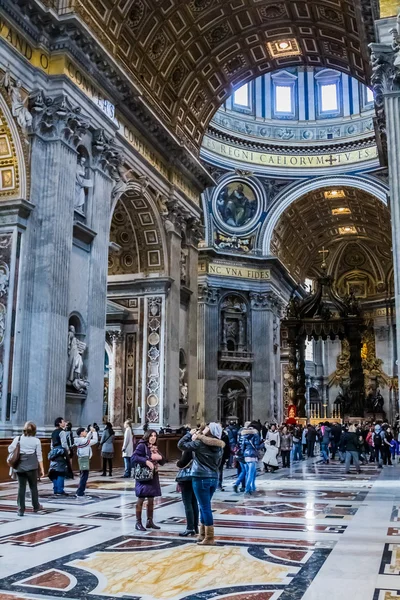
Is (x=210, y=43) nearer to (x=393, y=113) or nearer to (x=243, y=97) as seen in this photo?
(x=393, y=113)

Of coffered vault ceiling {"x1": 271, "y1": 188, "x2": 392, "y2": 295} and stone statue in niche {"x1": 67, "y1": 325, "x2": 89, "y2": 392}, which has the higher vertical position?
coffered vault ceiling {"x1": 271, "y1": 188, "x2": 392, "y2": 295}

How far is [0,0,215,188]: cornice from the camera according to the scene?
12.7 metres

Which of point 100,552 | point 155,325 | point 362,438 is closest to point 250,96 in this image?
point 155,325

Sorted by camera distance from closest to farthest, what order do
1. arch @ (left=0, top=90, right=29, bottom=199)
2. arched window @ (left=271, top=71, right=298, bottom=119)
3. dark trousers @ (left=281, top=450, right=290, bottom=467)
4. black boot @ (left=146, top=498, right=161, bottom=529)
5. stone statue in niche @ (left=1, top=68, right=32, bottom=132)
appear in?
black boot @ (left=146, top=498, right=161, bottom=529)
stone statue in niche @ (left=1, top=68, right=32, bottom=132)
arch @ (left=0, top=90, right=29, bottom=199)
dark trousers @ (left=281, top=450, right=290, bottom=467)
arched window @ (left=271, top=71, right=298, bottom=119)

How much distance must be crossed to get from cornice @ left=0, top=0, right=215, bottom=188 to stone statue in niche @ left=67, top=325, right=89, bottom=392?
5.89 metres

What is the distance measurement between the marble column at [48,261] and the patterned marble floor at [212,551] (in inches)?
121

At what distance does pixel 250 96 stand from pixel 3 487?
89.3 ft

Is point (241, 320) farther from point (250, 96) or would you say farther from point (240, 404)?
point (250, 96)

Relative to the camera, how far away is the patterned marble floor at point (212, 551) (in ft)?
14.5

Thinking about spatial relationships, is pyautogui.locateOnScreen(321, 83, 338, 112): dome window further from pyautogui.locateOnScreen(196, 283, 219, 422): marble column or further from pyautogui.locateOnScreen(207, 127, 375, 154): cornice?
pyautogui.locateOnScreen(196, 283, 219, 422): marble column

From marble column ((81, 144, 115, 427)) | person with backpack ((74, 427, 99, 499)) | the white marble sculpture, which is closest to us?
person with backpack ((74, 427, 99, 499))

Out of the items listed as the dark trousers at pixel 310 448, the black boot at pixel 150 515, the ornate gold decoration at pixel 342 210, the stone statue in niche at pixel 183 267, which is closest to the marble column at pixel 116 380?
the stone statue in niche at pixel 183 267

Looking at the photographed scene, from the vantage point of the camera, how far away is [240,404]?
103 ft

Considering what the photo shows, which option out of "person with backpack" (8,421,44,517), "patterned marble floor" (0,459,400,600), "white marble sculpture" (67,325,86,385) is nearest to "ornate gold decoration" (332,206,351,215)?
"white marble sculpture" (67,325,86,385)
